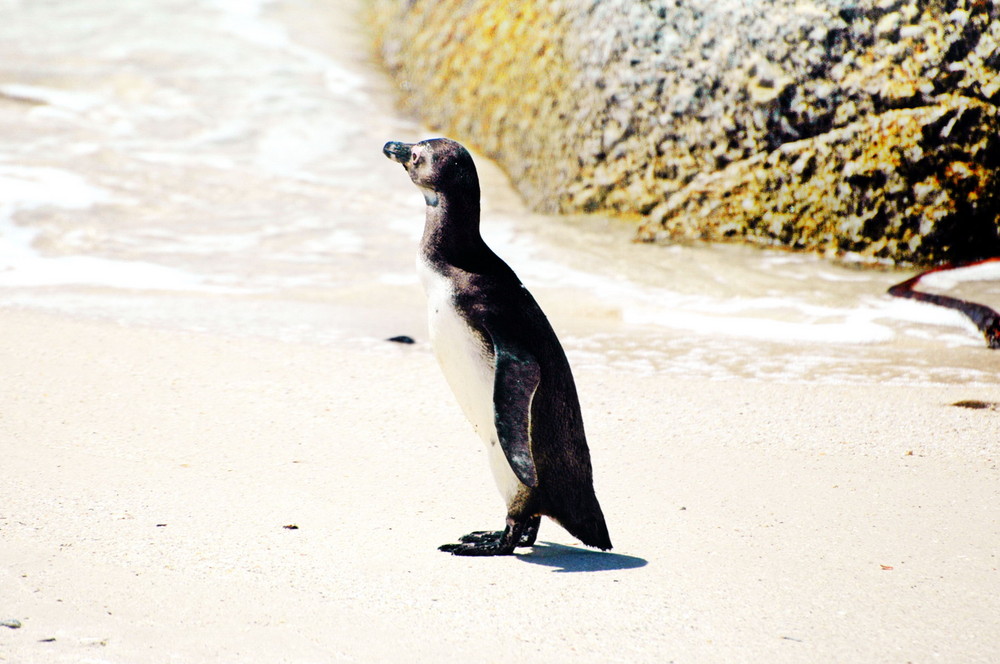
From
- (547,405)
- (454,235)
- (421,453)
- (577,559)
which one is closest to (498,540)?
(577,559)

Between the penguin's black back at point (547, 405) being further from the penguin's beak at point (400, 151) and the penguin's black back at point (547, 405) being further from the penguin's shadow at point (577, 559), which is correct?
the penguin's beak at point (400, 151)

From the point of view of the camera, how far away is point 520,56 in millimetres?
9758

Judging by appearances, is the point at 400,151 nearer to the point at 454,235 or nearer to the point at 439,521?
the point at 454,235

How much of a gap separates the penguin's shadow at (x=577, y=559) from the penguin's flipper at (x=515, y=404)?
271 mm

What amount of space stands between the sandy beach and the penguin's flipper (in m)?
0.28

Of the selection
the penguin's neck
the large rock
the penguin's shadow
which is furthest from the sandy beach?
the penguin's neck

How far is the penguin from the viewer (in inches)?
108

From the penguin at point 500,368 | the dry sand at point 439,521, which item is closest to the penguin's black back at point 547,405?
the penguin at point 500,368

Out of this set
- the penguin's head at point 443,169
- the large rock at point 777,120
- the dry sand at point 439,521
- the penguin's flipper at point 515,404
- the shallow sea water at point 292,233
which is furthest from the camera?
the large rock at point 777,120

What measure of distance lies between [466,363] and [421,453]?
107 cm

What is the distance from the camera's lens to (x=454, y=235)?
2.94 meters

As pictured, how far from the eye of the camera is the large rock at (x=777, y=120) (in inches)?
298

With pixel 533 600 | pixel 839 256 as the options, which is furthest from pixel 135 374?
pixel 839 256

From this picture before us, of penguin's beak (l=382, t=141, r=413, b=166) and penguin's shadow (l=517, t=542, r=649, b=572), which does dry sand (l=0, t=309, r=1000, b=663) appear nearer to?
penguin's shadow (l=517, t=542, r=649, b=572)
